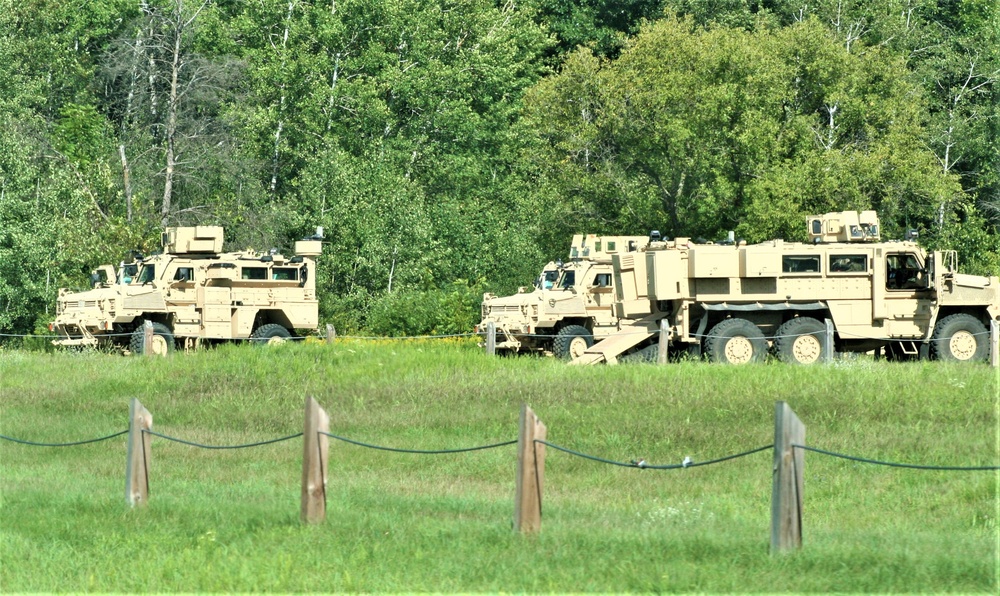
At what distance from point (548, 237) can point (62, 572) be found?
1177 inches

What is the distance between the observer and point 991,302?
24.9 metres

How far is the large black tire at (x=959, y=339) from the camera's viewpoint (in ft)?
81.1

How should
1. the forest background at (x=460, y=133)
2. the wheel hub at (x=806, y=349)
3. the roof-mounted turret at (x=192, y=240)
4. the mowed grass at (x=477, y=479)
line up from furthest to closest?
the forest background at (x=460, y=133) < the roof-mounted turret at (x=192, y=240) < the wheel hub at (x=806, y=349) < the mowed grass at (x=477, y=479)

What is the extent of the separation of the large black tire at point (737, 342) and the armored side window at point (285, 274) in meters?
10.4

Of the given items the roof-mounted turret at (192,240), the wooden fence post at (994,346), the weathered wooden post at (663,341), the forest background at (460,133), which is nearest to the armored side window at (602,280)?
the weathered wooden post at (663,341)

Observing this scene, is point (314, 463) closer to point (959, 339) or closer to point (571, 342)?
point (571, 342)

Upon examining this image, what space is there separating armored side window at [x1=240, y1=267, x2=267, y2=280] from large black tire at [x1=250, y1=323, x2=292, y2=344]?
1.06m

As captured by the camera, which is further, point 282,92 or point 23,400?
point 282,92

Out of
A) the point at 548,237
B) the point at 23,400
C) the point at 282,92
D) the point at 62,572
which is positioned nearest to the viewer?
the point at 62,572

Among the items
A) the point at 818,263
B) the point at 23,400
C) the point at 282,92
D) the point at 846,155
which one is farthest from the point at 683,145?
the point at 23,400

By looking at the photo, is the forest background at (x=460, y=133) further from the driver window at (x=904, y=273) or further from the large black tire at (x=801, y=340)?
the large black tire at (x=801, y=340)

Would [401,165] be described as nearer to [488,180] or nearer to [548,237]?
[488,180]

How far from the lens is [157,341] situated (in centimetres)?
2864

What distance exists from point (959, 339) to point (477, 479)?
12.5m
